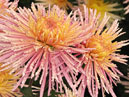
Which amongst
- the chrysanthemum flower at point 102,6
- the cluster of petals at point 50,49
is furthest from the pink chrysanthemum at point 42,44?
the chrysanthemum flower at point 102,6

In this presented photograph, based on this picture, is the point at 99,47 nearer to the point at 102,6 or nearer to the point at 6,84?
the point at 6,84

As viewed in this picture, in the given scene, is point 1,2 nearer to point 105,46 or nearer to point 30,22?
point 30,22

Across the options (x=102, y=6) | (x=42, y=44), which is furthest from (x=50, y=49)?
(x=102, y=6)

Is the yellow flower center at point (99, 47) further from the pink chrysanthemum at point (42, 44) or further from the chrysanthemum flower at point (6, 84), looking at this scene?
the chrysanthemum flower at point (6, 84)

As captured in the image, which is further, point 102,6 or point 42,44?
point 102,6

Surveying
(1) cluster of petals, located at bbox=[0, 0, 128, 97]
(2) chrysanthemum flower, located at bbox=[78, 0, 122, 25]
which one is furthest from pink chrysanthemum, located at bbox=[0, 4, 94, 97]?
(2) chrysanthemum flower, located at bbox=[78, 0, 122, 25]

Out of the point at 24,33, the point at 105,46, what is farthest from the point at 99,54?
the point at 24,33
